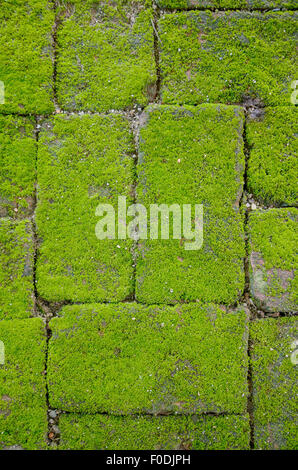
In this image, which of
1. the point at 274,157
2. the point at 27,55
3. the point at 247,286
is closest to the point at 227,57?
the point at 274,157

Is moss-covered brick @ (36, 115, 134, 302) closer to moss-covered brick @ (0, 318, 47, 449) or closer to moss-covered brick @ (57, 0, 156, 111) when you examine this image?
moss-covered brick @ (57, 0, 156, 111)

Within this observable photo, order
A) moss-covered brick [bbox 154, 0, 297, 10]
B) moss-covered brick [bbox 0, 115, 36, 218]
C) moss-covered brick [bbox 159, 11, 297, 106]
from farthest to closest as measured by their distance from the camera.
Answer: moss-covered brick [bbox 154, 0, 297, 10], moss-covered brick [bbox 159, 11, 297, 106], moss-covered brick [bbox 0, 115, 36, 218]

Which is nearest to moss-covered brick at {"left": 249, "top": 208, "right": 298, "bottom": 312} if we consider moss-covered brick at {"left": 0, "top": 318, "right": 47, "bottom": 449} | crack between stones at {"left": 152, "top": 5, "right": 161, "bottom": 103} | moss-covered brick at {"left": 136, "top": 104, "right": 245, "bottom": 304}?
moss-covered brick at {"left": 136, "top": 104, "right": 245, "bottom": 304}

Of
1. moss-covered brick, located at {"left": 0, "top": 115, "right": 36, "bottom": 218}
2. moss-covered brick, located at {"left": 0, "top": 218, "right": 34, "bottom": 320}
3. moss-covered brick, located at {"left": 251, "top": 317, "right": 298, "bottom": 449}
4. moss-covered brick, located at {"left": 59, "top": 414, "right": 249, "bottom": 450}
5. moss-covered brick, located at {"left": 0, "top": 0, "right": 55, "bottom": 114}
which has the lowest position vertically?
moss-covered brick, located at {"left": 59, "top": 414, "right": 249, "bottom": 450}

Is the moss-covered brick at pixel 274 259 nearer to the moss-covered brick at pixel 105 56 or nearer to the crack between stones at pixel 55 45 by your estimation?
the moss-covered brick at pixel 105 56

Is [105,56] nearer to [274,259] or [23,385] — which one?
[274,259]

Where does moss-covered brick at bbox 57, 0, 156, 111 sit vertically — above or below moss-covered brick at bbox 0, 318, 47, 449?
above

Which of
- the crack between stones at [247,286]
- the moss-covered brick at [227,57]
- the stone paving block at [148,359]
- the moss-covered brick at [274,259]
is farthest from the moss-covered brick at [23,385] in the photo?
the moss-covered brick at [227,57]
